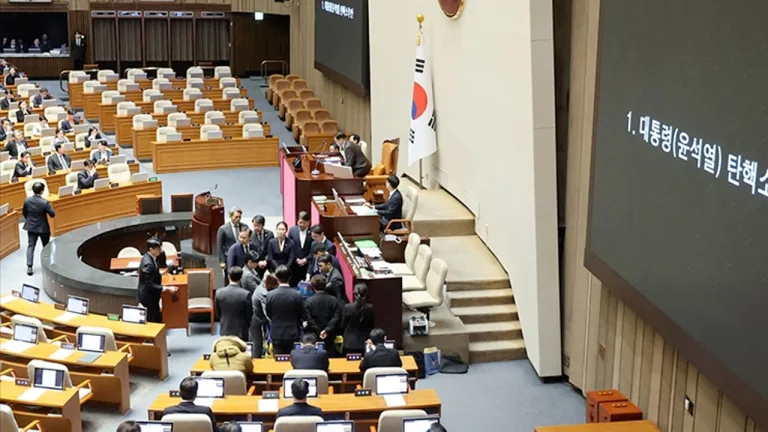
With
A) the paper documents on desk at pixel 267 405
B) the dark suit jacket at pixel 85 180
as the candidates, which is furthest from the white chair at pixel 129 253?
the paper documents on desk at pixel 267 405

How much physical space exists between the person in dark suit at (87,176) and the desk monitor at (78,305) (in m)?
5.67

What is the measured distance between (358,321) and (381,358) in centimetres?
113

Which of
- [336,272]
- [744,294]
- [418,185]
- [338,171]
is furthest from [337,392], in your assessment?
[418,185]

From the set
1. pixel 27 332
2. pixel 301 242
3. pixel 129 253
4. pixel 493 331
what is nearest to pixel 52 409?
pixel 27 332

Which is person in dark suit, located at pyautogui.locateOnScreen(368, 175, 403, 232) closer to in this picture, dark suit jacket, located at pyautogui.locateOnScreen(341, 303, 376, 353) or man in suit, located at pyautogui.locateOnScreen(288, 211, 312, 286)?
man in suit, located at pyautogui.locateOnScreen(288, 211, 312, 286)

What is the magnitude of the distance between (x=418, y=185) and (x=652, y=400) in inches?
320

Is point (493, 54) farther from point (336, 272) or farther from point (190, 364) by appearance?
point (190, 364)

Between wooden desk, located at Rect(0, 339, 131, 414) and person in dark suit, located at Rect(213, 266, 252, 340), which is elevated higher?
person in dark suit, located at Rect(213, 266, 252, 340)

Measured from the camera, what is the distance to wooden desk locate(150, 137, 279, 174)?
2036cm

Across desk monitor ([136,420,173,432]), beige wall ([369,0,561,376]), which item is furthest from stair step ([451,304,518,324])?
desk monitor ([136,420,173,432])

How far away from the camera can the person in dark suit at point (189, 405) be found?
8.12 meters

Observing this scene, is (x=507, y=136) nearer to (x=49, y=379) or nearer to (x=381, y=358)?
(x=381, y=358)

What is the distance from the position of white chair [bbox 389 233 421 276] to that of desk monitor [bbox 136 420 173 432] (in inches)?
187

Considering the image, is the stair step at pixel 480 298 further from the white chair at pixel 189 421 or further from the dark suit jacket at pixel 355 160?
the white chair at pixel 189 421
